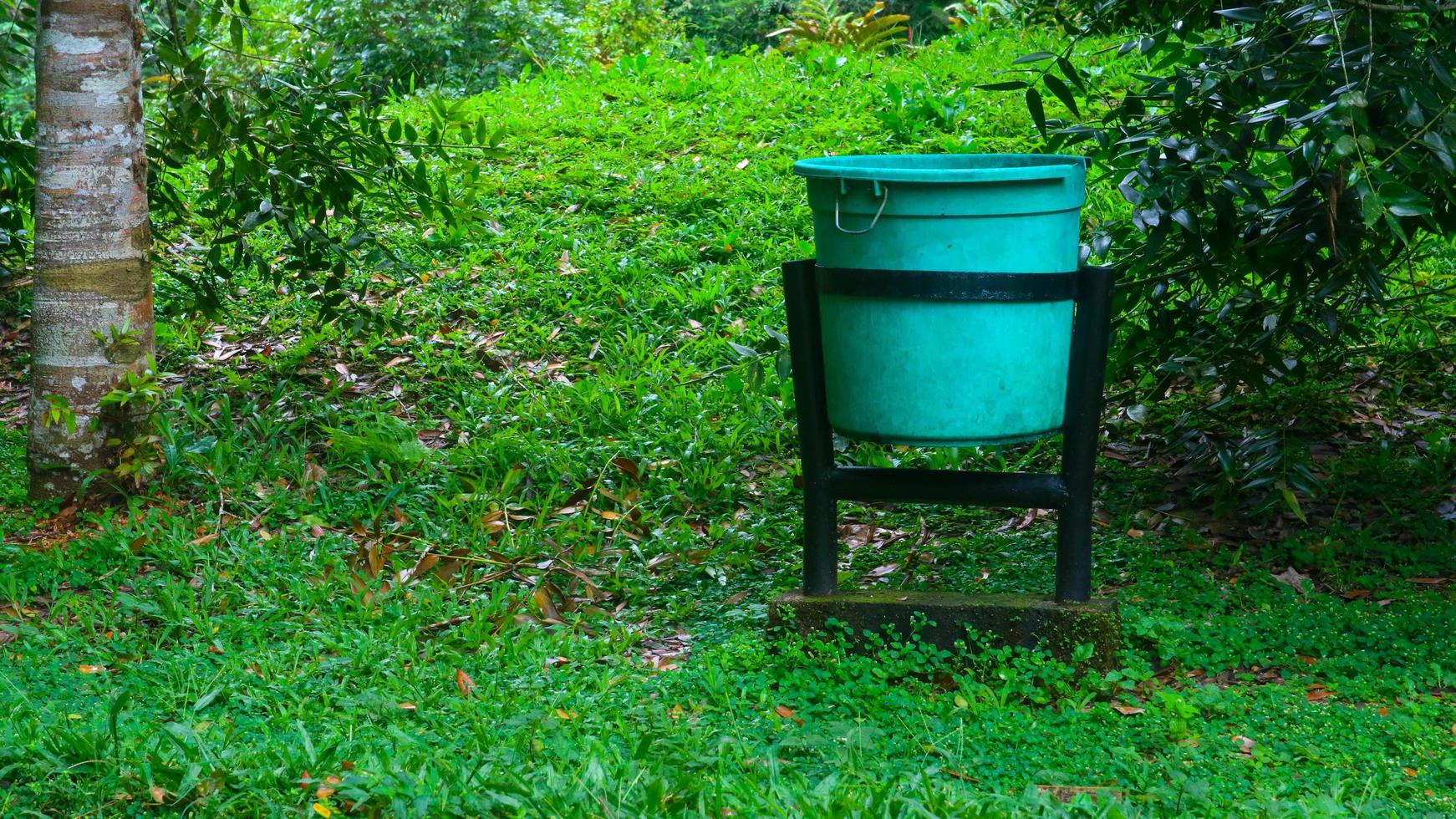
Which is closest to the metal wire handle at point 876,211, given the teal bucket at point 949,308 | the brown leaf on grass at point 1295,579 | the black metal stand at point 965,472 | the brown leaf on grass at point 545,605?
the teal bucket at point 949,308

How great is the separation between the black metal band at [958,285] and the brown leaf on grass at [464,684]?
1.33 metres

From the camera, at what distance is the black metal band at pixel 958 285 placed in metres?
2.99

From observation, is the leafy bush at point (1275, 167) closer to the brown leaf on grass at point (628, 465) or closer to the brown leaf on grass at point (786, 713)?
the brown leaf on grass at point (786, 713)

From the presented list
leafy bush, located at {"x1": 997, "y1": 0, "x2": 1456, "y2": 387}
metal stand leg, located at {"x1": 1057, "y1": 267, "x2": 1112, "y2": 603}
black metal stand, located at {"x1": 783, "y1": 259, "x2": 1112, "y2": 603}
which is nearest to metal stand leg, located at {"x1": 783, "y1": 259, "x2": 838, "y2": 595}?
black metal stand, located at {"x1": 783, "y1": 259, "x2": 1112, "y2": 603}

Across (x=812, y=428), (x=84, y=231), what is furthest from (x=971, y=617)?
(x=84, y=231)

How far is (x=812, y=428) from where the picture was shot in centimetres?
332

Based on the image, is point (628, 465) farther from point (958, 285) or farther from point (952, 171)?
point (952, 171)

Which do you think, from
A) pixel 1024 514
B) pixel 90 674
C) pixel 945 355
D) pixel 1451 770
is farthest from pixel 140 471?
pixel 1451 770

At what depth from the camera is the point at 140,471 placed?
403 cm

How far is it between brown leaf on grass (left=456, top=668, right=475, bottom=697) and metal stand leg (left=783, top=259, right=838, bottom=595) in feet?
2.99

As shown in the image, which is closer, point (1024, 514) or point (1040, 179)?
point (1040, 179)

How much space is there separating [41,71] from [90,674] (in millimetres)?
1967

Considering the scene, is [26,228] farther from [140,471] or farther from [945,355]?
[945,355]

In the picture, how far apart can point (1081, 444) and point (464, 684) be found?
1.63m
